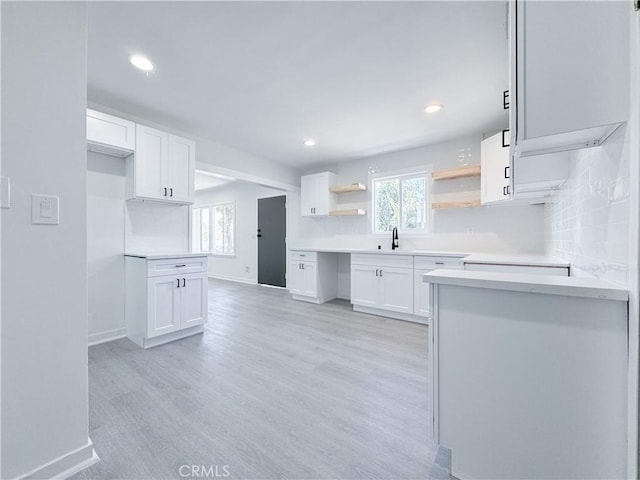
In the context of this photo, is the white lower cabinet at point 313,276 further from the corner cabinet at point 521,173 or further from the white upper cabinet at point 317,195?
the corner cabinet at point 521,173

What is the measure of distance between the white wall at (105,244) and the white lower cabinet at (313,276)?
2.53 m

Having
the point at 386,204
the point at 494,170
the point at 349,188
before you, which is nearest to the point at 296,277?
the point at 349,188

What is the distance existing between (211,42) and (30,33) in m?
1.04

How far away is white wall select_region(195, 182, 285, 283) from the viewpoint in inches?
260

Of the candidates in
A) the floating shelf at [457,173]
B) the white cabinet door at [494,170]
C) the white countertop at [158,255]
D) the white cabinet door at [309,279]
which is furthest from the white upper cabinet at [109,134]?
the white cabinet door at [494,170]

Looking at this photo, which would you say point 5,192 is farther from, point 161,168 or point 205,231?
point 205,231

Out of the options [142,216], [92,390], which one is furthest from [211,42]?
[92,390]

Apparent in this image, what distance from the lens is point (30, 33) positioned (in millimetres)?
1137

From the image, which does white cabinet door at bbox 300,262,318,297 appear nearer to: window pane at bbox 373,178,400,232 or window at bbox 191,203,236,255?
window pane at bbox 373,178,400,232

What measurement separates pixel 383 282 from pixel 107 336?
131 inches

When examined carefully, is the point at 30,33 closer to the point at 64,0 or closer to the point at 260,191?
the point at 64,0

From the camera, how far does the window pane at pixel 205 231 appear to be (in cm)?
795

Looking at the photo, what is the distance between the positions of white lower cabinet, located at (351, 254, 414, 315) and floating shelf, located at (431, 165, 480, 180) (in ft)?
4.03

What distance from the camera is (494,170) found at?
299cm
